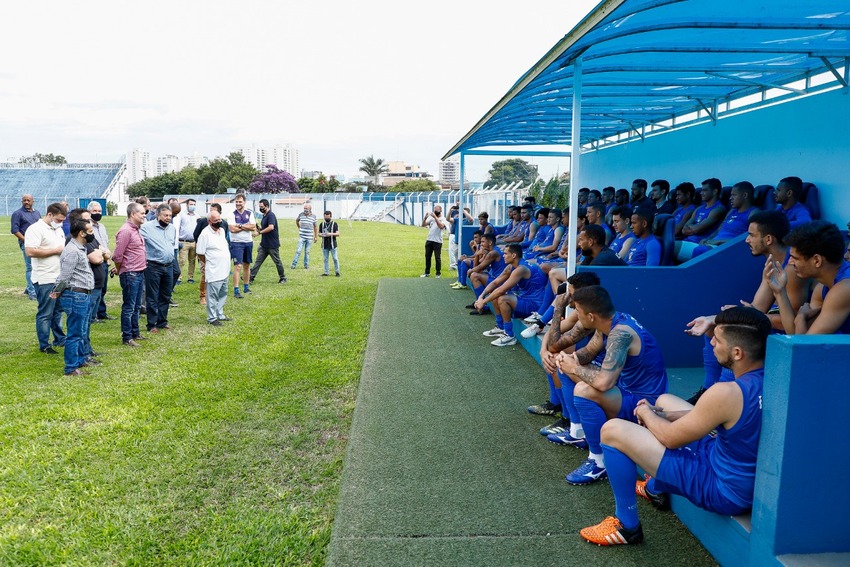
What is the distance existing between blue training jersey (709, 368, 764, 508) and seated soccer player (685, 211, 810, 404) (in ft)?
4.51

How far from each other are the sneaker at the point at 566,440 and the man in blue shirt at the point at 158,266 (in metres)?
5.74

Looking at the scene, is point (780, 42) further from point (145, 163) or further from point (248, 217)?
point (145, 163)

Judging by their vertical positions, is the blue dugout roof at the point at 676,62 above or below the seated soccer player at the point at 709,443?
above

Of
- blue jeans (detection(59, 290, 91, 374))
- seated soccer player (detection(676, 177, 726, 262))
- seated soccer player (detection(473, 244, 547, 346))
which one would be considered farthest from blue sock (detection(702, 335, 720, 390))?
blue jeans (detection(59, 290, 91, 374))

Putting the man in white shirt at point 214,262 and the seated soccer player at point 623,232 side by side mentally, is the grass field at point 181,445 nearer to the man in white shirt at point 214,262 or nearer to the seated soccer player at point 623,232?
the man in white shirt at point 214,262

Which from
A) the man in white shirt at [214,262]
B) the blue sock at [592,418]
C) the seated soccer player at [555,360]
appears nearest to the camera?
the blue sock at [592,418]

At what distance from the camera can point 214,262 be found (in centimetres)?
871

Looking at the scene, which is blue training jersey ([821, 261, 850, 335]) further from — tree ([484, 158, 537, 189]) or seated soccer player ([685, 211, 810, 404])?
tree ([484, 158, 537, 189])

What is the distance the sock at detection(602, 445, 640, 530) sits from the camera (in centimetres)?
319

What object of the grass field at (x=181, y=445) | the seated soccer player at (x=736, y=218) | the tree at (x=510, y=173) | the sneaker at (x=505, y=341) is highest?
the tree at (x=510, y=173)

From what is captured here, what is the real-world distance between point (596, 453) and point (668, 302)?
2347 mm

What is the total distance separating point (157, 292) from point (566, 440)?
6.05 meters

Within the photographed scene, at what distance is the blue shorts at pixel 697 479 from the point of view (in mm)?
2854

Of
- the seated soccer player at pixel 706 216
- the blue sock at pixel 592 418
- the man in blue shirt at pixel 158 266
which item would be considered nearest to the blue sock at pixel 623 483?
the blue sock at pixel 592 418
